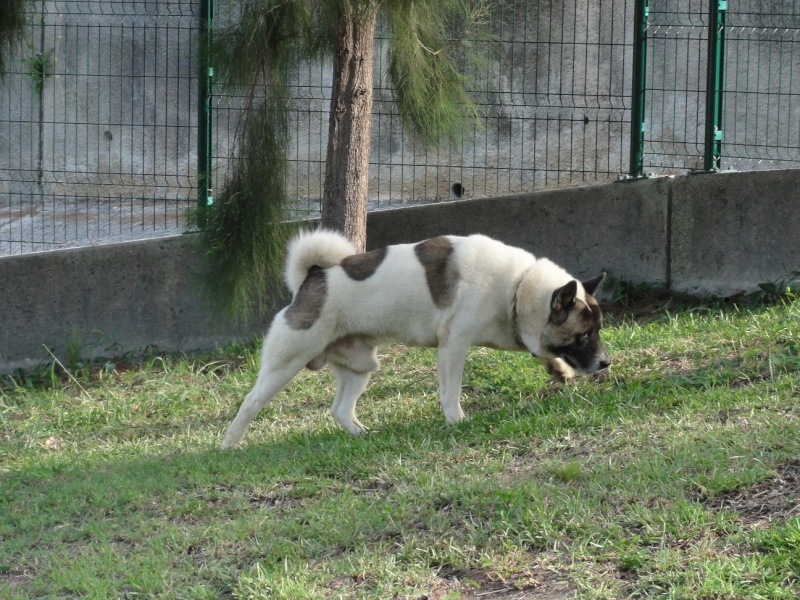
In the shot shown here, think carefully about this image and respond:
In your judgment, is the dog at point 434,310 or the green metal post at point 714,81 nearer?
the dog at point 434,310

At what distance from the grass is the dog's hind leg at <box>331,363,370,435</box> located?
0.36ft

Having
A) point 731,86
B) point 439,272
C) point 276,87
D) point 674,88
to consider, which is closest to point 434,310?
point 439,272

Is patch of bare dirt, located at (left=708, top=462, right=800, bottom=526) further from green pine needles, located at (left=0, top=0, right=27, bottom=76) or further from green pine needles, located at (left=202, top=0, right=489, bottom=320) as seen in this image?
green pine needles, located at (left=0, top=0, right=27, bottom=76)

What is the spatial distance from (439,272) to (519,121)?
3934 mm

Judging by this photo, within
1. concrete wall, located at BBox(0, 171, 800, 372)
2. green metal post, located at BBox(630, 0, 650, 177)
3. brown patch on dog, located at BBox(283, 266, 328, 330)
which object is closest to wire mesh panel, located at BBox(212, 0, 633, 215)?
green metal post, located at BBox(630, 0, 650, 177)

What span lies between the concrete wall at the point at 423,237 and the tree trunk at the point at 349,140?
1.16 metres

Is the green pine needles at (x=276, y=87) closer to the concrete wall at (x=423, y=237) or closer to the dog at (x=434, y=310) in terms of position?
the concrete wall at (x=423, y=237)

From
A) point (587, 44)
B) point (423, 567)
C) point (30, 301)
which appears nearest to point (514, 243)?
point (587, 44)

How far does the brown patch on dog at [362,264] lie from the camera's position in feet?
20.3

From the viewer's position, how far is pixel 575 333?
6121 millimetres

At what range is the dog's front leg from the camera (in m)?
6.02

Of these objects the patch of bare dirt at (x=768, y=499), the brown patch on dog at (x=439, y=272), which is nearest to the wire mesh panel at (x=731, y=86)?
the brown patch on dog at (x=439, y=272)

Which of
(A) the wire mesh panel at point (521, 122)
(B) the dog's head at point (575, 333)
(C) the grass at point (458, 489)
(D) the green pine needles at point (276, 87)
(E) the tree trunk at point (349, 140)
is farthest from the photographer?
(A) the wire mesh panel at point (521, 122)

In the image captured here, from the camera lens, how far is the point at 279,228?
26.2ft
